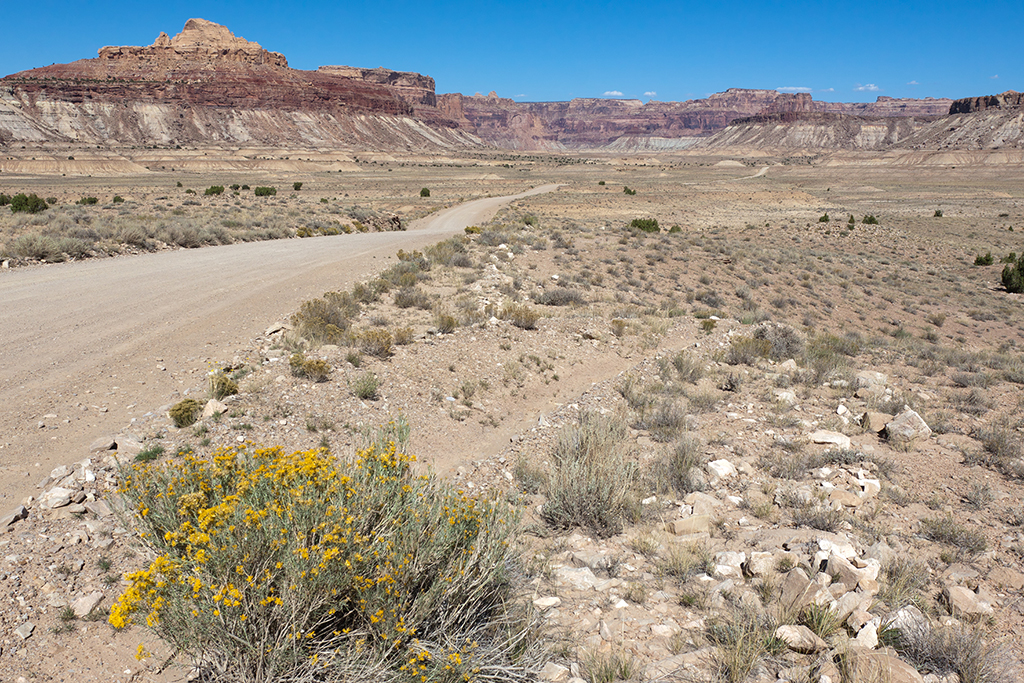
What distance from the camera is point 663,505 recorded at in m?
6.06

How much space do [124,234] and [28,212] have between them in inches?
278

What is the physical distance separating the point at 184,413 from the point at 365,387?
2391 mm

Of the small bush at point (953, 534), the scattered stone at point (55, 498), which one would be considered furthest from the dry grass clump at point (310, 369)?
the small bush at point (953, 534)

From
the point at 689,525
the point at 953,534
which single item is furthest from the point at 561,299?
the point at 953,534

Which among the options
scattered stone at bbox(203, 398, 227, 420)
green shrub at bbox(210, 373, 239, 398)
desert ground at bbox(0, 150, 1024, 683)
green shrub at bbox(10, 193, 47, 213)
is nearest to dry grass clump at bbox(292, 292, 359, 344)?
desert ground at bbox(0, 150, 1024, 683)

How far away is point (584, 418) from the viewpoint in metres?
8.38

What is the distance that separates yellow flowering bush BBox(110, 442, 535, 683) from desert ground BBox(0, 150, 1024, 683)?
1.32 feet

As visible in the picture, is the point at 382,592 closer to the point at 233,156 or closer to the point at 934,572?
the point at 934,572

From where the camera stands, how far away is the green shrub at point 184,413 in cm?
666

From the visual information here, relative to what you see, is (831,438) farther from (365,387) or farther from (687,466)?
(365,387)

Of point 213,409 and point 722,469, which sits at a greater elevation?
point 213,409

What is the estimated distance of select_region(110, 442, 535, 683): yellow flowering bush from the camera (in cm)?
288

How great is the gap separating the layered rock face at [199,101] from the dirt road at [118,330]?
125 meters

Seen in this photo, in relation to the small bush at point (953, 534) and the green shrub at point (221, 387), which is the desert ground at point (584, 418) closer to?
the small bush at point (953, 534)
